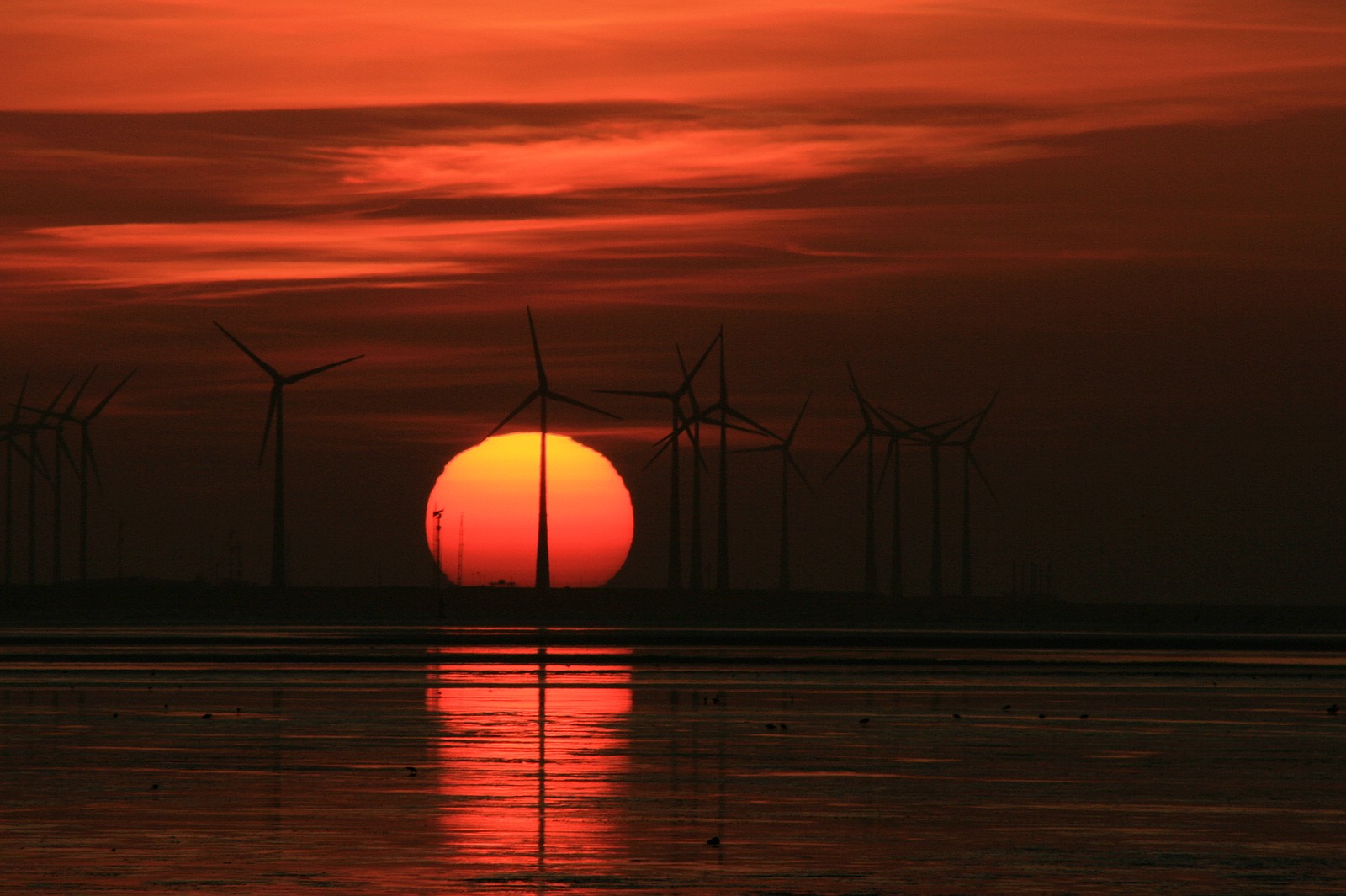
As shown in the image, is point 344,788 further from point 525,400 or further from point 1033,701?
point 525,400

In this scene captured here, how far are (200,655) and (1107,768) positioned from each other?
61.3 meters

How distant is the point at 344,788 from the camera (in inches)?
1307

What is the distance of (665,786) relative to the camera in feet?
112

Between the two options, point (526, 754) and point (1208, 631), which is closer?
point (526, 754)

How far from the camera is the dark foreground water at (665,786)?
2438cm

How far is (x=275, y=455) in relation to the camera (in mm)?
199375

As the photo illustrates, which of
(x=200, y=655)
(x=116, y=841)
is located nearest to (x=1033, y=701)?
(x=116, y=841)

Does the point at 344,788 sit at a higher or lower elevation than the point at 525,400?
lower

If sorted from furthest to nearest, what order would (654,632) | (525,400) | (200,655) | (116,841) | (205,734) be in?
(525,400) → (654,632) → (200,655) → (205,734) → (116,841)

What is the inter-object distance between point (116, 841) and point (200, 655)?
67.5 meters

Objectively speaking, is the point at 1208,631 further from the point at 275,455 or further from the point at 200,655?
the point at 200,655

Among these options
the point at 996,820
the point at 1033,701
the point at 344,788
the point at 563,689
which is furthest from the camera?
the point at 563,689

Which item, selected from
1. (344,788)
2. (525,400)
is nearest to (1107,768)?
(344,788)

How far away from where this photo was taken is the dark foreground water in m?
24.4
